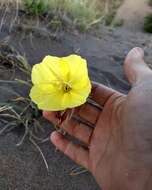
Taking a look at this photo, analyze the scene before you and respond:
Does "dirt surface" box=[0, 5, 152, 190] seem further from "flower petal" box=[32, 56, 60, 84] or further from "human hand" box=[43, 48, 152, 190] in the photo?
"flower petal" box=[32, 56, 60, 84]

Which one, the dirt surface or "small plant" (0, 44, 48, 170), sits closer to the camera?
the dirt surface

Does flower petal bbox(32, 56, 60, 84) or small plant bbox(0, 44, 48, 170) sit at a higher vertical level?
flower petal bbox(32, 56, 60, 84)

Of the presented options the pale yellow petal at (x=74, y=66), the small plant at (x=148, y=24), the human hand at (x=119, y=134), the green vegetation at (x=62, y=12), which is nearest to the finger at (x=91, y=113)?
the human hand at (x=119, y=134)

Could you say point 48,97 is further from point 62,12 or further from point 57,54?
point 62,12

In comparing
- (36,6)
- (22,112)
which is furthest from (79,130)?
(36,6)

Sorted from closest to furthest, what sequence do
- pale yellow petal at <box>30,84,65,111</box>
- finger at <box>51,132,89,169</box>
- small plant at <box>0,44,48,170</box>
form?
pale yellow petal at <box>30,84,65,111</box> < finger at <box>51,132,89,169</box> < small plant at <box>0,44,48,170</box>

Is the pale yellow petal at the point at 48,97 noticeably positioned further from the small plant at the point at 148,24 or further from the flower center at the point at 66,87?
the small plant at the point at 148,24

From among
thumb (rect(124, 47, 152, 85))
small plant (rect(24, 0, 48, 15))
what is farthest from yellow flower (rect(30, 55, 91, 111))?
small plant (rect(24, 0, 48, 15))
